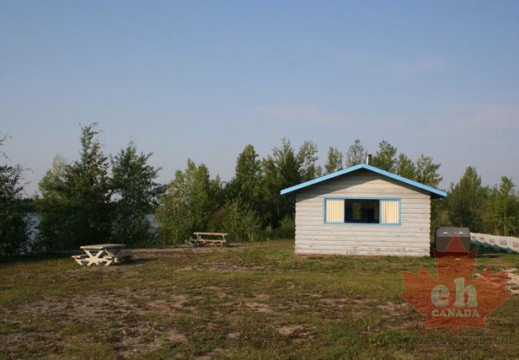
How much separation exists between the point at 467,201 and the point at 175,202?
79.0ft

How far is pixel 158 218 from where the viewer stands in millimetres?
27141

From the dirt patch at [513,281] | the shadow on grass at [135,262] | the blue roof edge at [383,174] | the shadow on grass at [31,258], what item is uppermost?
the blue roof edge at [383,174]

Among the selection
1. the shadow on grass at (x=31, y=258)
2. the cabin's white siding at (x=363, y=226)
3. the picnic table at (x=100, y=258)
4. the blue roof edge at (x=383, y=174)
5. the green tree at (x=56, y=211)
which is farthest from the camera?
the green tree at (x=56, y=211)

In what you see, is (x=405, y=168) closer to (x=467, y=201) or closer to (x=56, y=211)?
(x=467, y=201)

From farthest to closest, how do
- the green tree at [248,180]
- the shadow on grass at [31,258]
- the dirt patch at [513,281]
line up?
the green tree at [248,180]
the shadow on grass at [31,258]
the dirt patch at [513,281]

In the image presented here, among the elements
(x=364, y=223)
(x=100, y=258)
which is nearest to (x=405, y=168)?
(x=364, y=223)

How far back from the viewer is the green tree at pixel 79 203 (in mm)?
22766

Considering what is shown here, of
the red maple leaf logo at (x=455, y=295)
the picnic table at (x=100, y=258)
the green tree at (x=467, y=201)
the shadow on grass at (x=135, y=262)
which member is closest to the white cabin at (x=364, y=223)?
the red maple leaf logo at (x=455, y=295)

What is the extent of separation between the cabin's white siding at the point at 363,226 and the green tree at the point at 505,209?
14815 millimetres

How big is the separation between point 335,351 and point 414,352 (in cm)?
103

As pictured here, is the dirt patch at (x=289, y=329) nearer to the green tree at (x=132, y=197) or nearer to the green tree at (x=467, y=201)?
the green tree at (x=132, y=197)

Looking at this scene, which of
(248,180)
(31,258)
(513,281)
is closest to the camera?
(513,281)

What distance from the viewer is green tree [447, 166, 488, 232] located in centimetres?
3800

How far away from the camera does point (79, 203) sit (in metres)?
23.6
